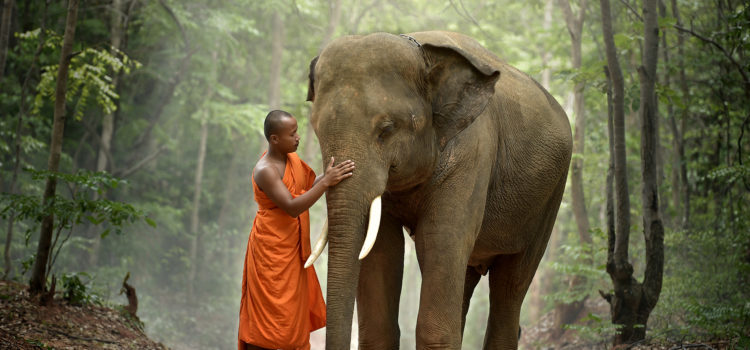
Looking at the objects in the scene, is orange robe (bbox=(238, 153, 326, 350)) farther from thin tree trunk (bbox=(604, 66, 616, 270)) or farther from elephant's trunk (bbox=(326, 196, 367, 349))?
thin tree trunk (bbox=(604, 66, 616, 270))

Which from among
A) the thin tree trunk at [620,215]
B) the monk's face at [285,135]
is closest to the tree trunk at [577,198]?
the thin tree trunk at [620,215]

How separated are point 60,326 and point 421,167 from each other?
11.9 ft

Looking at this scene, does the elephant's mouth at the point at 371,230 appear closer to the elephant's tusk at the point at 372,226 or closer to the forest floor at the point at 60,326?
the elephant's tusk at the point at 372,226

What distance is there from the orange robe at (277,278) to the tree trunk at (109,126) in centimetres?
788

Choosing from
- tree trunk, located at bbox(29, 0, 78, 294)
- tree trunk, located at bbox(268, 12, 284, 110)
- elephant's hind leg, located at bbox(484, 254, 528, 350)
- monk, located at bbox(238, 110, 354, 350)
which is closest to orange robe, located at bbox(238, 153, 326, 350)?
monk, located at bbox(238, 110, 354, 350)

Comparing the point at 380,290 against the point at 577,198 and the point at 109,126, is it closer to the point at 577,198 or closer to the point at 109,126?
the point at 577,198

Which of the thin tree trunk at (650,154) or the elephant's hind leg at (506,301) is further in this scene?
the thin tree trunk at (650,154)

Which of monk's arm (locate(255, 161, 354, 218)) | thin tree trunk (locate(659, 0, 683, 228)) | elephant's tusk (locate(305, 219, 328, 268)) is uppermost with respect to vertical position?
thin tree trunk (locate(659, 0, 683, 228))

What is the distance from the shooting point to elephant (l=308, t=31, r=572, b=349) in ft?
13.3

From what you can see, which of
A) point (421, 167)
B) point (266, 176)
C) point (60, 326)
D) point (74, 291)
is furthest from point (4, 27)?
point (421, 167)

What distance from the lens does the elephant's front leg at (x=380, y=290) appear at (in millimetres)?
4891

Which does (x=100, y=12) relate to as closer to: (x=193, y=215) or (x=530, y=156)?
(x=193, y=215)

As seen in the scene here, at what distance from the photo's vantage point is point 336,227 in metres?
4.04

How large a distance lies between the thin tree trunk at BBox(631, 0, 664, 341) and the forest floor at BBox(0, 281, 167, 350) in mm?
5007
